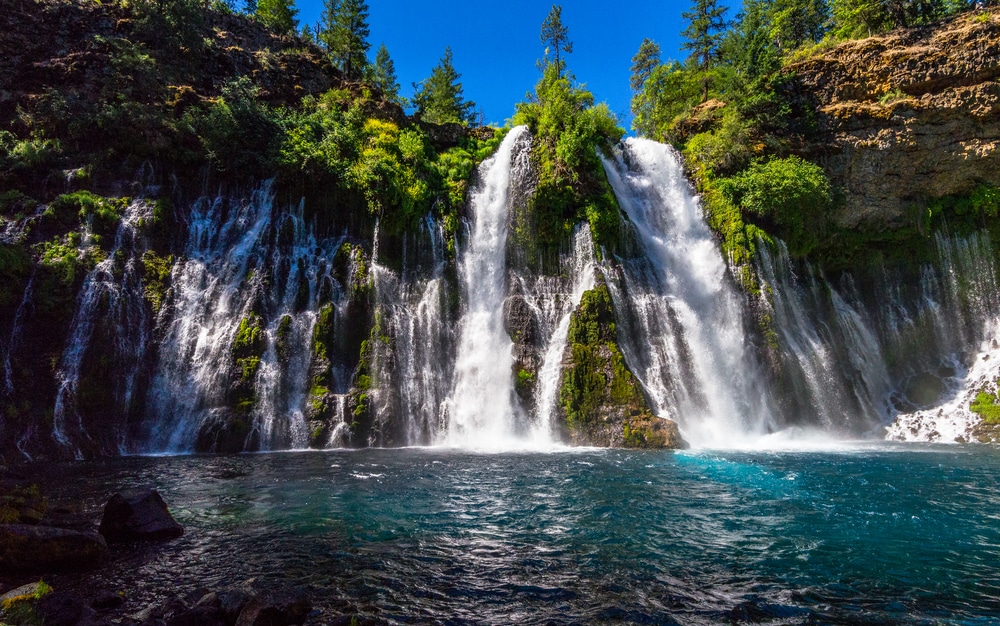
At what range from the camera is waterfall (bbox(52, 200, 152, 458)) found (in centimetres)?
1619

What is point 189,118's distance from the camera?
75.5 feet

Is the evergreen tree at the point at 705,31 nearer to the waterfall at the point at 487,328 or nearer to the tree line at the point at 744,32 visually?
the tree line at the point at 744,32

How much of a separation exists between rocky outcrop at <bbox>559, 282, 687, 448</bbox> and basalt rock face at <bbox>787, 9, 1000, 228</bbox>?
15431mm

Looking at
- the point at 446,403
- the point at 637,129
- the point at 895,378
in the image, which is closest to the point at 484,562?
the point at 446,403

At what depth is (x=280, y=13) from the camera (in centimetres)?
3981

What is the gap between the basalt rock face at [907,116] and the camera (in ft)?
76.7

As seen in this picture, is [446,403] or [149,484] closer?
[149,484]

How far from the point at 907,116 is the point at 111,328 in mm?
36709

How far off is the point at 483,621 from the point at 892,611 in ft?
13.7

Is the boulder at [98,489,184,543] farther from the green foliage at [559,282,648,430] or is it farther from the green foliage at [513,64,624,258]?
the green foliage at [513,64,624,258]

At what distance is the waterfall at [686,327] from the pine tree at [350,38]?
88.3 feet

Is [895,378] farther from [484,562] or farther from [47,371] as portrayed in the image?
[47,371]

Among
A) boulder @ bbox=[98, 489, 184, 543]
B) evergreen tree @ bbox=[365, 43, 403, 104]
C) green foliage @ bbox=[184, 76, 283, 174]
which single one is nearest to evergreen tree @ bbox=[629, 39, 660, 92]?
evergreen tree @ bbox=[365, 43, 403, 104]

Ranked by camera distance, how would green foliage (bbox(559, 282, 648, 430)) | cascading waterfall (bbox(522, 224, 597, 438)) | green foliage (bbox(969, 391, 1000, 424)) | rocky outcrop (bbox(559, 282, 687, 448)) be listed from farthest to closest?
green foliage (bbox(969, 391, 1000, 424)) → cascading waterfall (bbox(522, 224, 597, 438)) → green foliage (bbox(559, 282, 648, 430)) → rocky outcrop (bbox(559, 282, 687, 448))
